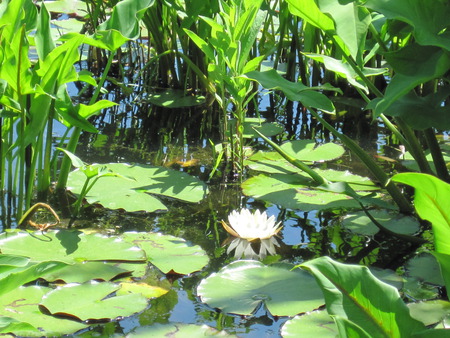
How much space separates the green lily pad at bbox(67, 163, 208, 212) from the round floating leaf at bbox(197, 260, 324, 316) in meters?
0.43

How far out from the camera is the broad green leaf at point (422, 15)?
1.24 metres

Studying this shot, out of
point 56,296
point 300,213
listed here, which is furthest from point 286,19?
point 56,296

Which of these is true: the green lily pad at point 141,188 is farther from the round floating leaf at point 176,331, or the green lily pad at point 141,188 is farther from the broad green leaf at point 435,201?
the broad green leaf at point 435,201

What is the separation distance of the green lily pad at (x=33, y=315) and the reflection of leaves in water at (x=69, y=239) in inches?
7.0

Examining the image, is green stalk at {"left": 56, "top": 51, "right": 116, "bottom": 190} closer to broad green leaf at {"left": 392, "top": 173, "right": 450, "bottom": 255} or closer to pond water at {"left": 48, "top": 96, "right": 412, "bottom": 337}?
pond water at {"left": 48, "top": 96, "right": 412, "bottom": 337}

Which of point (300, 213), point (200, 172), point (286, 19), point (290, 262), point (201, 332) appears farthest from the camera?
point (286, 19)

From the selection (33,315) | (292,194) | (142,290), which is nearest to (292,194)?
(292,194)

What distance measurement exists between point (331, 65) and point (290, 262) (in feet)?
1.65

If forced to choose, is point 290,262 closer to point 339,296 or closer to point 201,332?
point 201,332

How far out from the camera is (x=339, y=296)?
39.1 inches

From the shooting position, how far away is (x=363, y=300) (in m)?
1.01

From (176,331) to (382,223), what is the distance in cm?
75

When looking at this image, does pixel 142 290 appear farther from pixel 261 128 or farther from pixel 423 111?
pixel 261 128

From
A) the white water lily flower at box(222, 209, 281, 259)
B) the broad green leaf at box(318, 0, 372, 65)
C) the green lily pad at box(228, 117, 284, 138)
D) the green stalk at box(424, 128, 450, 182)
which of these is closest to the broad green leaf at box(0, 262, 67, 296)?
the white water lily flower at box(222, 209, 281, 259)
